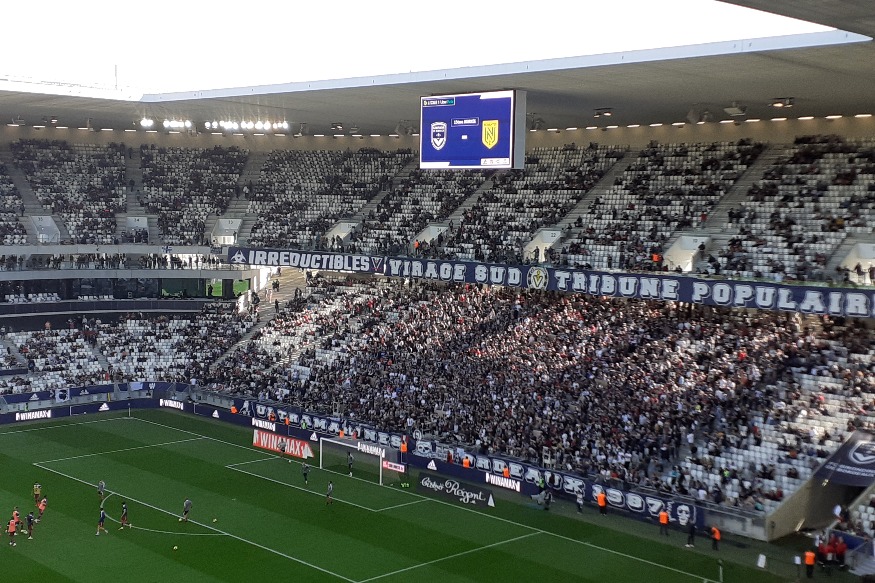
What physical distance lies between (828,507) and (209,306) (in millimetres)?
37649

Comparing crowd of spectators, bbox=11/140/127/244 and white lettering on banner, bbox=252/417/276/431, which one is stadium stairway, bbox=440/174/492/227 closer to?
white lettering on banner, bbox=252/417/276/431

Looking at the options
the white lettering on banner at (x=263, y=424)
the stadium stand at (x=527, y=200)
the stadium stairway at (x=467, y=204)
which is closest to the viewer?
the white lettering on banner at (x=263, y=424)

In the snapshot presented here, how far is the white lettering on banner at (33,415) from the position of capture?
46.5 meters

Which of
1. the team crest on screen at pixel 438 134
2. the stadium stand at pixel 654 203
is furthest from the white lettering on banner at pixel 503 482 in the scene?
the team crest on screen at pixel 438 134

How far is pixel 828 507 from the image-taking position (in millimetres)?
31172

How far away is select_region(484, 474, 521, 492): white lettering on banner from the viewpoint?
113ft

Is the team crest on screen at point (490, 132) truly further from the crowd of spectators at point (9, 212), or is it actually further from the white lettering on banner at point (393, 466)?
the crowd of spectators at point (9, 212)

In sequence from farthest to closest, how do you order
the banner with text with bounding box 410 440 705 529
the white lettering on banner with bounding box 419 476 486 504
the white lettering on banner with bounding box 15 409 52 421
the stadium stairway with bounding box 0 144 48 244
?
1. the stadium stairway with bounding box 0 144 48 244
2. the white lettering on banner with bounding box 15 409 52 421
3. the white lettering on banner with bounding box 419 476 486 504
4. the banner with text with bounding box 410 440 705 529

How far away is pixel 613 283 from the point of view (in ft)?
126

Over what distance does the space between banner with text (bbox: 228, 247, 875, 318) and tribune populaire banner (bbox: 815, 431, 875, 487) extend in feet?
13.3

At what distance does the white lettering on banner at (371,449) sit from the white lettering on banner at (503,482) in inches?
160

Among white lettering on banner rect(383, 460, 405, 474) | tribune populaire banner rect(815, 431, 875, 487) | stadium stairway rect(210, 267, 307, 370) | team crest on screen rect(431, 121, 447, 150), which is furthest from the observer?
stadium stairway rect(210, 267, 307, 370)

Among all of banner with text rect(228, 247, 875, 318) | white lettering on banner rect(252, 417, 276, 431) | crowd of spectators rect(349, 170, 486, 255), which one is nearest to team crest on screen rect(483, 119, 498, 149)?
banner with text rect(228, 247, 875, 318)

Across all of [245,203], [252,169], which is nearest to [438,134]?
[245,203]
